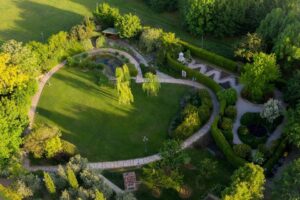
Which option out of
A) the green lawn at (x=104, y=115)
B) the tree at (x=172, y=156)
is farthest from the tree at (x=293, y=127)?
the green lawn at (x=104, y=115)

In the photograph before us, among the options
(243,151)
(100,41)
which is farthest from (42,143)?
(100,41)

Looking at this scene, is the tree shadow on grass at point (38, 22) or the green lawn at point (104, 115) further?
the tree shadow on grass at point (38, 22)

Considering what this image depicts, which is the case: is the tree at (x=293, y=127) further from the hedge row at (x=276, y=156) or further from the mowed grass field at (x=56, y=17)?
the mowed grass field at (x=56, y=17)

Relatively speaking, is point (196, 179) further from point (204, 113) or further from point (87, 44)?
point (87, 44)

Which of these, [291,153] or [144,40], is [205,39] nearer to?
[144,40]

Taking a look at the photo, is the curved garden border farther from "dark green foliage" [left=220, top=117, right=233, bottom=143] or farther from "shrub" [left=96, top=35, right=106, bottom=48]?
"dark green foliage" [left=220, top=117, right=233, bottom=143]

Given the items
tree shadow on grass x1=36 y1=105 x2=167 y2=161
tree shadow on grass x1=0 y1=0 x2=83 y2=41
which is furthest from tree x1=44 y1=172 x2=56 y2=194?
tree shadow on grass x1=0 y1=0 x2=83 y2=41

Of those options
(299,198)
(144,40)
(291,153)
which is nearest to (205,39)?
(144,40)
